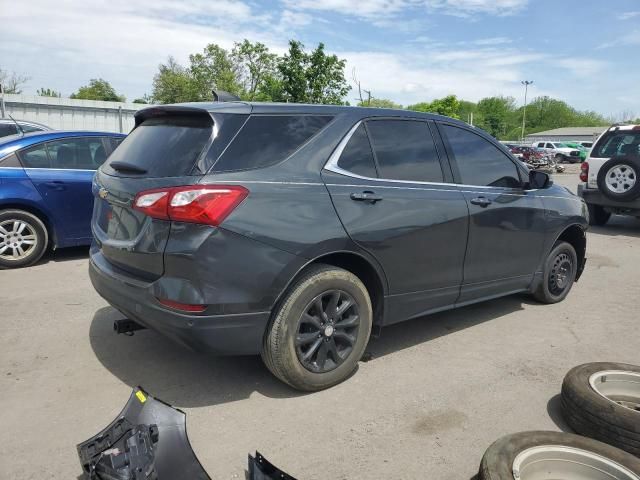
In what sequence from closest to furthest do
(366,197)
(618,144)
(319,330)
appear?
(319,330)
(366,197)
(618,144)

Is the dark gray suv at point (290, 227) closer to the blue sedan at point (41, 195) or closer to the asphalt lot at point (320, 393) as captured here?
the asphalt lot at point (320, 393)

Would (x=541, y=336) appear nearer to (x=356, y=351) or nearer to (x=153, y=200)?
(x=356, y=351)

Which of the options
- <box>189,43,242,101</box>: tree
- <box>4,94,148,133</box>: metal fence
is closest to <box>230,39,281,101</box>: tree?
<box>189,43,242,101</box>: tree

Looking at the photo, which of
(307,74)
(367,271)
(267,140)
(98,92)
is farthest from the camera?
(98,92)

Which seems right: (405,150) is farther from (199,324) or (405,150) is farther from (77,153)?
(77,153)

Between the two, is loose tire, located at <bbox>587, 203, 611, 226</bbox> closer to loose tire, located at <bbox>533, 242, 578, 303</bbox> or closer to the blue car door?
loose tire, located at <bbox>533, 242, 578, 303</bbox>

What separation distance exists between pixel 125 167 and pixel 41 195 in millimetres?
3428

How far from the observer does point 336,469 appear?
2637mm

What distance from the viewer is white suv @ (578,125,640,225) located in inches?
350

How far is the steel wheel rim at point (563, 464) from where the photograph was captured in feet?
7.74

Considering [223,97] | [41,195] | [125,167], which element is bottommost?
[41,195]

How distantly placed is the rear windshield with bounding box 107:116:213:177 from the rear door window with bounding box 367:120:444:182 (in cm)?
121

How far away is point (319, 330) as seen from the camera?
10.9ft

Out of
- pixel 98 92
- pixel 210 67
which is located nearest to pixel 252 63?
pixel 210 67
